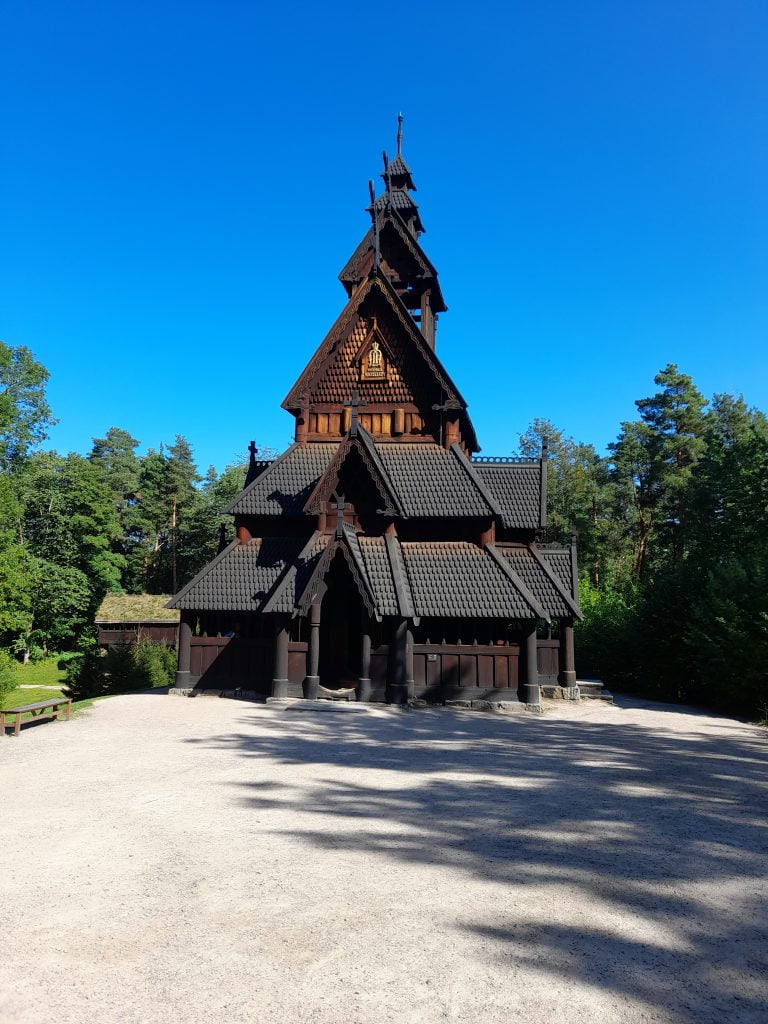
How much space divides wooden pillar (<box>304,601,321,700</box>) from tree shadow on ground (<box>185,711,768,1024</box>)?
3.56 meters

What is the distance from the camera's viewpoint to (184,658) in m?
17.3

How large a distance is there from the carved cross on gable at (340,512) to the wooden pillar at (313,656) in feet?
6.43

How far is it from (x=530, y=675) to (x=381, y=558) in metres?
5.05

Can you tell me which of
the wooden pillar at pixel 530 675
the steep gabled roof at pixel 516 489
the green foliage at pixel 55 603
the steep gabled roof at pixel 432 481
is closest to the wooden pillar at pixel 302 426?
the steep gabled roof at pixel 432 481

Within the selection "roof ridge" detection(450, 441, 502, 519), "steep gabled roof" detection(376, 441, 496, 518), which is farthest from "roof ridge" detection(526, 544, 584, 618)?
"steep gabled roof" detection(376, 441, 496, 518)

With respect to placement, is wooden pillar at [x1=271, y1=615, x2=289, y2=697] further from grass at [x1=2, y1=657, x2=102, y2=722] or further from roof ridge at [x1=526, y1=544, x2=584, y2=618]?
grass at [x1=2, y1=657, x2=102, y2=722]

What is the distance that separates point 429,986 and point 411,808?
11.6ft

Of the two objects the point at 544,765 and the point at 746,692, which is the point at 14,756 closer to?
the point at 544,765

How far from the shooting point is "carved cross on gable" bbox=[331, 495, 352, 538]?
52.6ft

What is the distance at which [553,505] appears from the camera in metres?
53.4

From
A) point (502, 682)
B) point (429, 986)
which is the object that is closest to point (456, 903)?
point (429, 986)

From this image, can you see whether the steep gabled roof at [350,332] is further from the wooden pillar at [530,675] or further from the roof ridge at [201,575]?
the wooden pillar at [530,675]

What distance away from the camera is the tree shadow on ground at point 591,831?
3975mm

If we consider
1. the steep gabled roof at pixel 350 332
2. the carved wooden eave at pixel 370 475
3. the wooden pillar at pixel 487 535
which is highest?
the steep gabled roof at pixel 350 332
